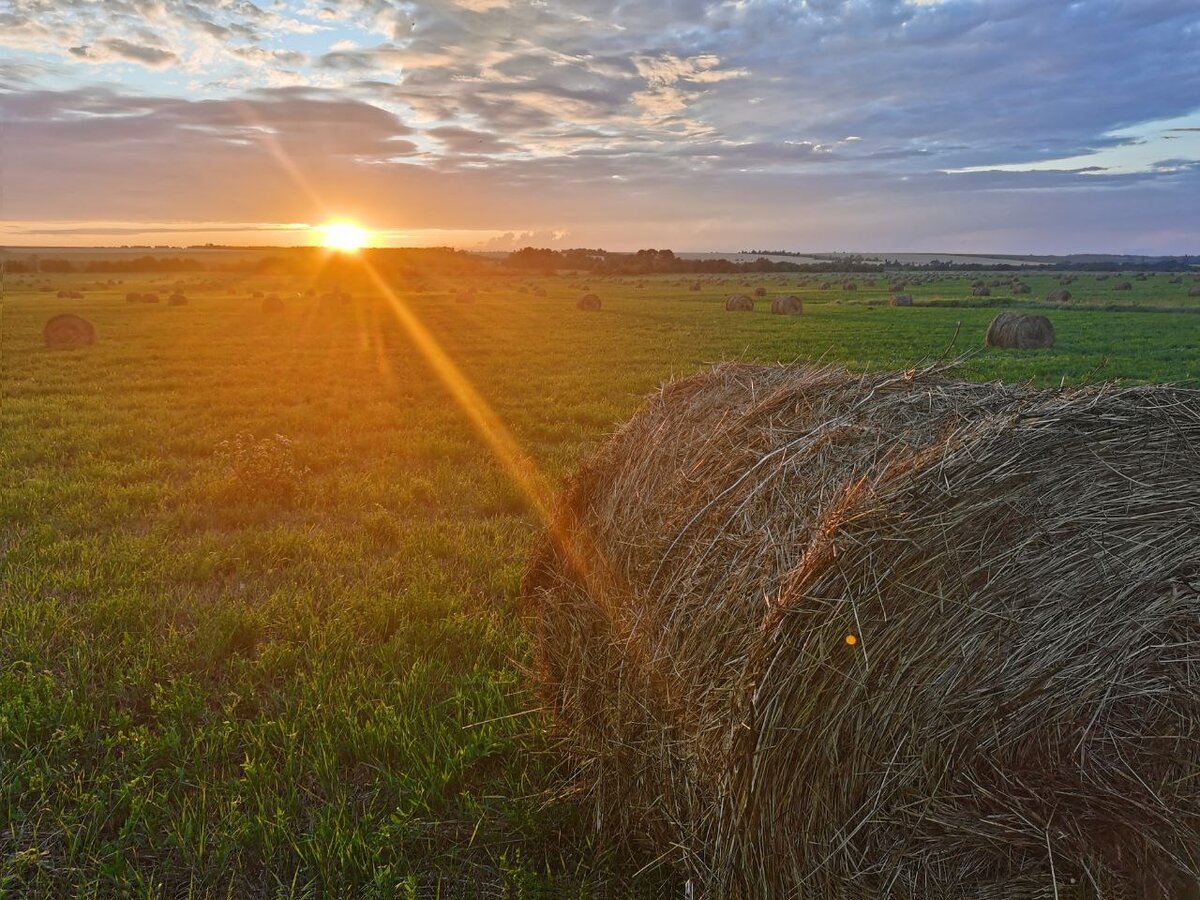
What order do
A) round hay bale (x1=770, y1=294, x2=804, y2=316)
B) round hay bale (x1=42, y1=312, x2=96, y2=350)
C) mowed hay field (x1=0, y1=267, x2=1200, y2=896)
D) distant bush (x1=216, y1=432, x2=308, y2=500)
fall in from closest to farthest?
mowed hay field (x1=0, y1=267, x2=1200, y2=896) → distant bush (x1=216, y1=432, x2=308, y2=500) → round hay bale (x1=42, y1=312, x2=96, y2=350) → round hay bale (x1=770, y1=294, x2=804, y2=316)

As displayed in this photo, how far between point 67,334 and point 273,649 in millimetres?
26229

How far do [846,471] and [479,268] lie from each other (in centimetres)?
11929

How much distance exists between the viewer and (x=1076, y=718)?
9.30ft

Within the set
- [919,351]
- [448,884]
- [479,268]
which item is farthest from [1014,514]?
[479,268]

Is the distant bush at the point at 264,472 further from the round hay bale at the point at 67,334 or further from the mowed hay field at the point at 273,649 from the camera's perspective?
the round hay bale at the point at 67,334

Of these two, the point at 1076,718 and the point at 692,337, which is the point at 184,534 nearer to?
the point at 1076,718

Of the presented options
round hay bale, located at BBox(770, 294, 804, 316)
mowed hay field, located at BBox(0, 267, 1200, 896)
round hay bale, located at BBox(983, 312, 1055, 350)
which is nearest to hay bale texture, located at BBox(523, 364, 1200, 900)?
mowed hay field, located at BBox(0, 267, 1200, 896)

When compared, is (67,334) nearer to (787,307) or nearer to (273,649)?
(273,649)

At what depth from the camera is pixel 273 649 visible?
523 cm

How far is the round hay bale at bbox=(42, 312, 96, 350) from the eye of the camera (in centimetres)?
2538

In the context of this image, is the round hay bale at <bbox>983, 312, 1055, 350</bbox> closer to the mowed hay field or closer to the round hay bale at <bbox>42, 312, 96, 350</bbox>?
the mowed hay field

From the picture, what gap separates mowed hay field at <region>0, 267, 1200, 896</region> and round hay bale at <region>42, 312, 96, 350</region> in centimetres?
1257

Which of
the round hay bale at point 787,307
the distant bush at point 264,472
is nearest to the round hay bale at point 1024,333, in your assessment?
the round hay bale at point 787,307

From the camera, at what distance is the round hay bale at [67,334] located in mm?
25375
